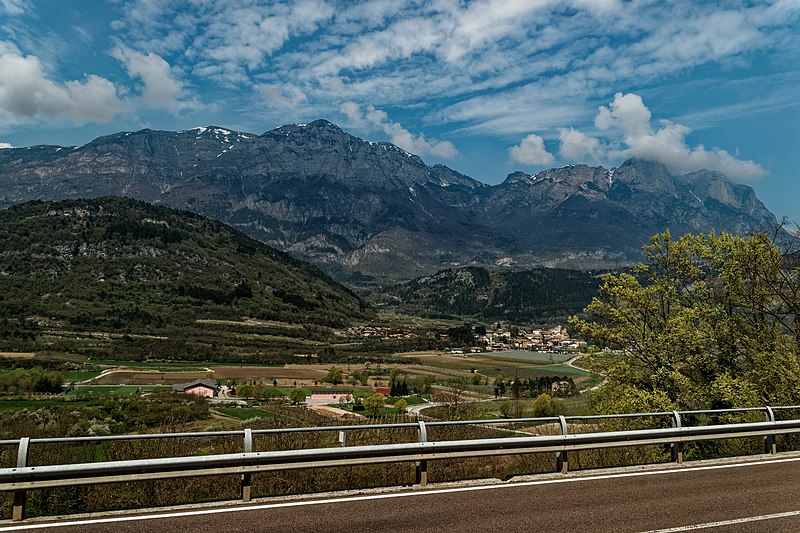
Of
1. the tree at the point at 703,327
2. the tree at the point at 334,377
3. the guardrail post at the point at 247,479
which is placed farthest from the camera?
the tree at the point at 334,377

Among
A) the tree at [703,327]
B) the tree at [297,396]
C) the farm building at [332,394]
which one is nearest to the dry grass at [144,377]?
the tree at [297,396]

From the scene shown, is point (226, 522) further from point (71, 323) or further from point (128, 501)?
point (71, 323)

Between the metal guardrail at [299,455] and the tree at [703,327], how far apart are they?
6972 millimetres

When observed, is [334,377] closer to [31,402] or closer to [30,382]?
[30,382]

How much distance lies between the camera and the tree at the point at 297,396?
286 feet

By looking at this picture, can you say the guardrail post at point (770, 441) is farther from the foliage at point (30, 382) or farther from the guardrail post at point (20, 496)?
the foliage at point (30, 382)

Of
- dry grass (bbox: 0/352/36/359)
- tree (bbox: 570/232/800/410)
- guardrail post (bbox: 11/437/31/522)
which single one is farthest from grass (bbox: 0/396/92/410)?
guardrail post (bbox: 11/437/31/522)

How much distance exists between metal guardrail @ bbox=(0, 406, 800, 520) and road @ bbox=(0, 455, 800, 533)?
546 millimetres

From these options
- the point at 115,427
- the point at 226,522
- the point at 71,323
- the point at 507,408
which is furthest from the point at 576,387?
the point at 71,323

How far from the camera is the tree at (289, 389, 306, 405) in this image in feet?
286

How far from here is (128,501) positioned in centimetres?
881

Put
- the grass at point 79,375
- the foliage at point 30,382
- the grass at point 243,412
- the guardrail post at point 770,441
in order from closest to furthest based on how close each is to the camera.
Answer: the guardrail post at point 770,441 → the grass at point 243,412 → the foliage at point 30,382 → the grass at point 79,375

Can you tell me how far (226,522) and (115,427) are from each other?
35.7 meters

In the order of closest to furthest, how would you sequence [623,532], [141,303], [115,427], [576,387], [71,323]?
[623,532] → [115,427] → [576,387] → [71,323] → [141,303]
